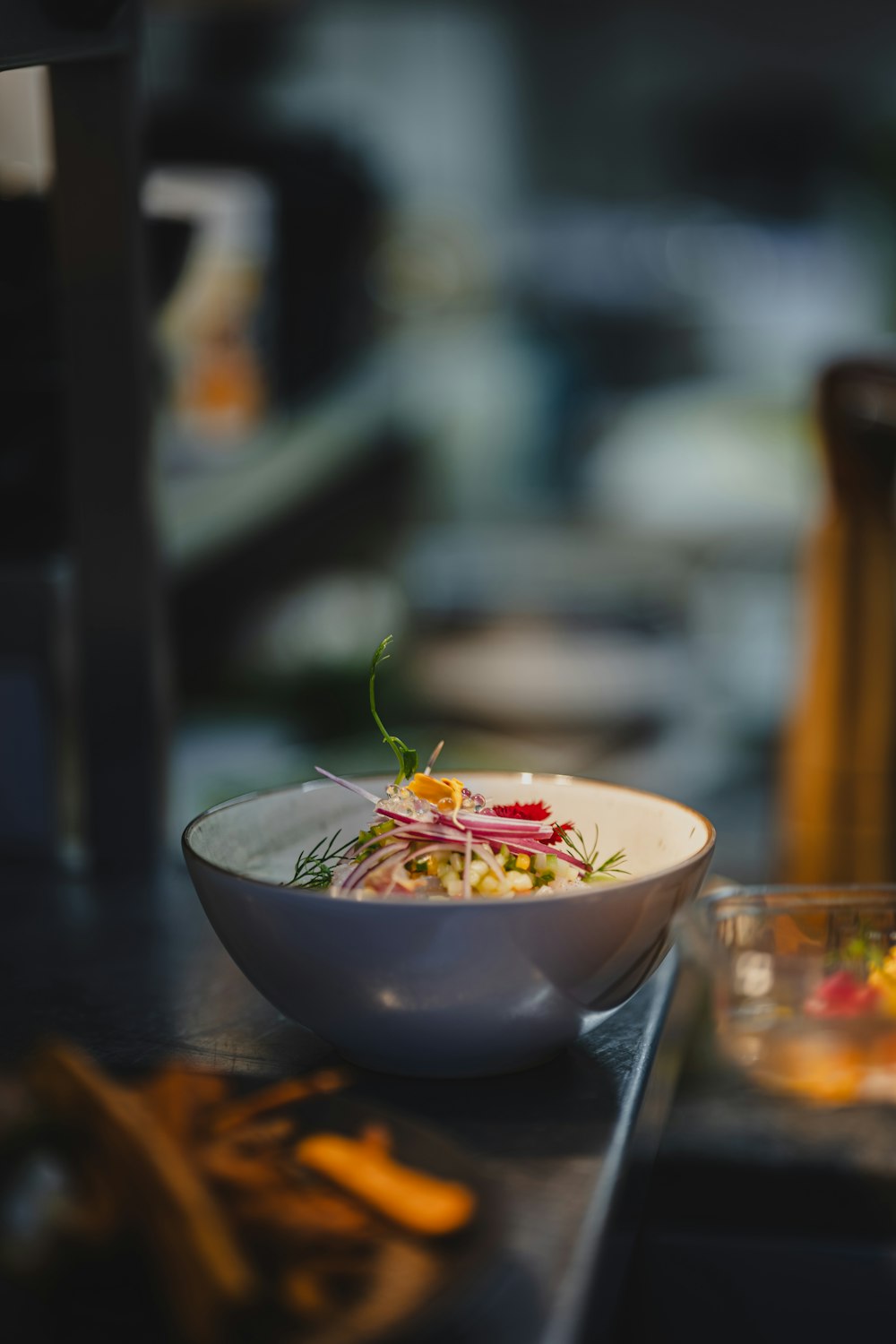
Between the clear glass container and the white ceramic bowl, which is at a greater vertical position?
the white ceramic bowl

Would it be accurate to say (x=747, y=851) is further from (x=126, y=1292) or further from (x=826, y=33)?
(x=126, y=1292)

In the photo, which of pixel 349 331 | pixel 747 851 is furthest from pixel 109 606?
pixel 349 331

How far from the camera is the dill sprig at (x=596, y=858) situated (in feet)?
2.01

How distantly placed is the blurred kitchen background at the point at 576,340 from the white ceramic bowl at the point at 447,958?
6.84ft

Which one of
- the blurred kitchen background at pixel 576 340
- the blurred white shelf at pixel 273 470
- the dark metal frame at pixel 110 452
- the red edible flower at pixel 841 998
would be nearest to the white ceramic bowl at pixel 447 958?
the red edible flower at pixel 841 998

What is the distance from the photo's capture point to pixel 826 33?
107 inches

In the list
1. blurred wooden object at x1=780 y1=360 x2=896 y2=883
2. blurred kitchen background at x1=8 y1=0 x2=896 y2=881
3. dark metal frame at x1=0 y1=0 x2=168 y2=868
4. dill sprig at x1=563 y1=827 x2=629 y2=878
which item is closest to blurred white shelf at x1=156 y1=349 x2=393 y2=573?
blurred kitchen background at x1=8 y1=0 x2=896 y2=881

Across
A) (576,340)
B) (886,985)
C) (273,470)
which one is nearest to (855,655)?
(886,985)

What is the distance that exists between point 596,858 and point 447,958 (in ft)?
0.48

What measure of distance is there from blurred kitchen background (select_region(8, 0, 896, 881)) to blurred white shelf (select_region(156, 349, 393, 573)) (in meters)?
0.02

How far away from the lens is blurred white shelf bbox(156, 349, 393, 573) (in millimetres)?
1851

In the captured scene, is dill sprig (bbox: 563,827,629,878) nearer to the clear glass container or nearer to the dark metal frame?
the clear glass container

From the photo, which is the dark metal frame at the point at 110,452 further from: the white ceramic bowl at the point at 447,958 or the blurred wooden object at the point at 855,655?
the blurred wooden object at the point at 855,655

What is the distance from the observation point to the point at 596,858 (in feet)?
2.07
